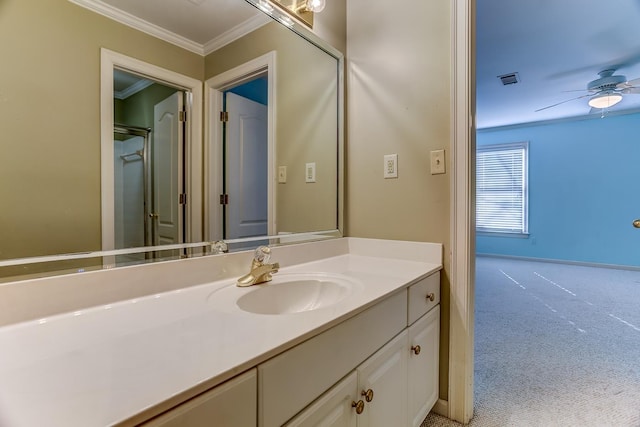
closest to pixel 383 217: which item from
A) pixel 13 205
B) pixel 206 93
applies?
pixel 206 93

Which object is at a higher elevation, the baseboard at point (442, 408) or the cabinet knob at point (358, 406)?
the cabinet knob at point (358, 406)

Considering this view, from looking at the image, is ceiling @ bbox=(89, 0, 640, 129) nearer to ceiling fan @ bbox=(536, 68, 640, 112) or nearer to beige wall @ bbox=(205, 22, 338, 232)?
ceiling fan @ bbox=(536, 68, 640, 112)

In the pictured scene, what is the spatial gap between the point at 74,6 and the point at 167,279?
0.79 m

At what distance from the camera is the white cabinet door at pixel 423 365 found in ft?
3.70

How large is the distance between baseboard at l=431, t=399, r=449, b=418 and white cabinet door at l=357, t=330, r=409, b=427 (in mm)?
428

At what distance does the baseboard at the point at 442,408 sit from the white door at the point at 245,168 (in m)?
1.12

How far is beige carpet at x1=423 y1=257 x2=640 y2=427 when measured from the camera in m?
1.43

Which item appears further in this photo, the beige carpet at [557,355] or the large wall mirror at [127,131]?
the beige carpet at [557,355]

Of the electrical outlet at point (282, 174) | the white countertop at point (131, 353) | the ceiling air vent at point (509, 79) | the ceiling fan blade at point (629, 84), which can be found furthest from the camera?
the ceiling air vent at point (509, 79)

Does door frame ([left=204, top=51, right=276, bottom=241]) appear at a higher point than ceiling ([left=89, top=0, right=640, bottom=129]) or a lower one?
lower

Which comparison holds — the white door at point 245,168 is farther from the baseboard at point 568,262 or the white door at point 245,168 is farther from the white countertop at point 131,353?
the baseboard at point 568,262

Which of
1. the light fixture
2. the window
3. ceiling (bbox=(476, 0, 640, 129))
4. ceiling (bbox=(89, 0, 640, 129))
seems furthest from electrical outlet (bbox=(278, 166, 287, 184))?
the window

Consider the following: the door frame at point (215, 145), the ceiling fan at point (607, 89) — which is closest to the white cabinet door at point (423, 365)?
the door frame at point (215, 145)

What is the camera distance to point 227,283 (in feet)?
3.43
